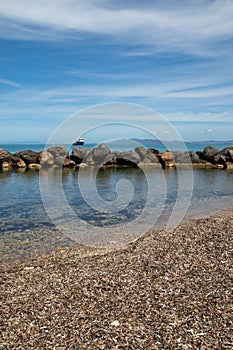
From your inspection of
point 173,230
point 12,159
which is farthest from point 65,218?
point 12,159

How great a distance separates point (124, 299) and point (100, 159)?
32657 millimetres

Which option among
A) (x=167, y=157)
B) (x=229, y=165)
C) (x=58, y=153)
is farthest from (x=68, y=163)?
(x=229, y=165)

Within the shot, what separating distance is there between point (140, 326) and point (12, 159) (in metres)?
33.8

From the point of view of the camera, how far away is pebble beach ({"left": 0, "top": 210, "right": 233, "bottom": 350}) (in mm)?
4613

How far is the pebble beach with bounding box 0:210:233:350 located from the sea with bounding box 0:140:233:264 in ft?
6.70

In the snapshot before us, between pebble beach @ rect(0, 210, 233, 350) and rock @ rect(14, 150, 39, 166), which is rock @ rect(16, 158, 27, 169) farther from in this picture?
pebble beach @ rect(0, 210, 233, 350)

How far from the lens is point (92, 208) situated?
15938mm

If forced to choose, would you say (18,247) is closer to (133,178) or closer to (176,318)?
(176,318)

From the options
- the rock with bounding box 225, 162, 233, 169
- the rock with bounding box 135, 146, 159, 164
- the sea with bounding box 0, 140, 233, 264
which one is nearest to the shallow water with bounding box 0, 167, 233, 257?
the sea with bounding box 0, 140, 233, 264

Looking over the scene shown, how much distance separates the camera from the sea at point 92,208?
10867mm

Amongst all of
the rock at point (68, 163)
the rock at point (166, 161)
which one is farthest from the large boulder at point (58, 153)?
the rock at point (166, 161)

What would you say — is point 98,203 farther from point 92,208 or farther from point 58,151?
point 58,151

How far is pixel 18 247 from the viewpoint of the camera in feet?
32.7

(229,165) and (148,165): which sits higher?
(148,165)
